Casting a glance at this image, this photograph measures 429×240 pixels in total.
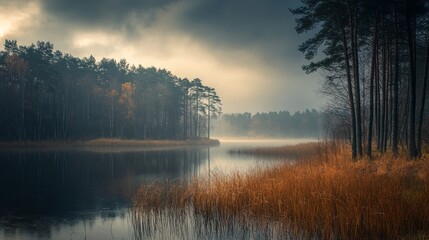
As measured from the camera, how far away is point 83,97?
2594 inches

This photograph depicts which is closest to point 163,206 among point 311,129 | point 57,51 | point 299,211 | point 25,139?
point 299,211

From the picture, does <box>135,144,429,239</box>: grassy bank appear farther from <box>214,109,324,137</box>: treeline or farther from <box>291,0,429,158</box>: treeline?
<box>214,109,324,137</box>: treeline

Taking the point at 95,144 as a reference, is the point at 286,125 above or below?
above

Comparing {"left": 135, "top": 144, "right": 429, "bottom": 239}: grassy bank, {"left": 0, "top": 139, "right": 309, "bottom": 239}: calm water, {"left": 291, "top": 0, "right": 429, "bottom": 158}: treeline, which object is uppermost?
{"left": 291, "top": 0, "right": 429, "bottom": 158}: treeline

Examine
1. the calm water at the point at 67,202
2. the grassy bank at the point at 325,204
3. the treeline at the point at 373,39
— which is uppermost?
the treeline at the point at 373,39

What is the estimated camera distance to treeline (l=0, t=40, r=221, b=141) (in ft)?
173

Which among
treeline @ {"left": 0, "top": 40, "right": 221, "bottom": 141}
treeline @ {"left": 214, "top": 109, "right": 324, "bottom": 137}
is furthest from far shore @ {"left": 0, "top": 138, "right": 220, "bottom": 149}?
treeline @ {"left": 214, "top": 109, "right": 324, "bottom": 137}

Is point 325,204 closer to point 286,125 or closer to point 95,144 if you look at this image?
point 95,144

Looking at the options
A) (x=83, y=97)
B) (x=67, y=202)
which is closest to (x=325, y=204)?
(x=67, y=202)

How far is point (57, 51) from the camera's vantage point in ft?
231

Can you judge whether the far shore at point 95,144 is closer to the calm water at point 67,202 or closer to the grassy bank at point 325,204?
the calm water at point 67,202

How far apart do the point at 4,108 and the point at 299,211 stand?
183 feet

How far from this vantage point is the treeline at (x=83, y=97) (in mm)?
52781

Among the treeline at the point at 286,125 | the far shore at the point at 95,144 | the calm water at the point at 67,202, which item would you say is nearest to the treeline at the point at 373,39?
the calm water at the point at 67,202
